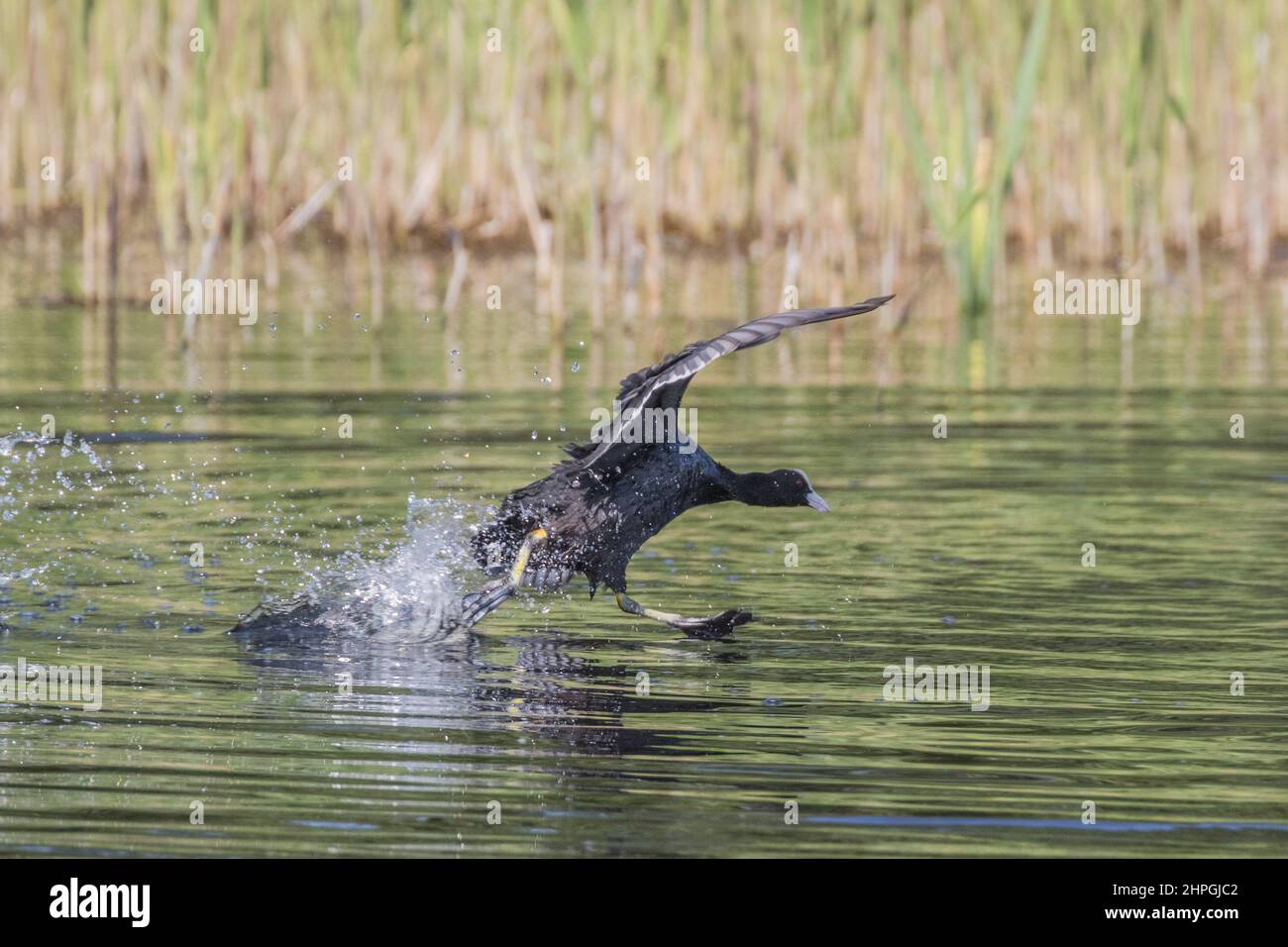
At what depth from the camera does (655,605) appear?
729 cm

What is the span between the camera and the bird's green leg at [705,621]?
6562 millimetres

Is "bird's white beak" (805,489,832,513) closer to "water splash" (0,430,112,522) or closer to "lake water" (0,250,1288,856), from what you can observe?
"lake water" (0,250,1288,856)

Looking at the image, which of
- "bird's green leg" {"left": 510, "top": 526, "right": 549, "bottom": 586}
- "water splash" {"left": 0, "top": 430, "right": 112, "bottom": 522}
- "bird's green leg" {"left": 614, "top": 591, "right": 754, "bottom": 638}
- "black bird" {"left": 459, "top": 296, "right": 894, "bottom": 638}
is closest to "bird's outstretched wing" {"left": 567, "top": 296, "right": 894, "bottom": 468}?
"black bird" {"left": 459, "top": 296, "right": 894, "bottom": 638}

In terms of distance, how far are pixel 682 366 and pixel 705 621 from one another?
2.88 ft

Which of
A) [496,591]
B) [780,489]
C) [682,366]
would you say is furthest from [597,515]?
[780,489]

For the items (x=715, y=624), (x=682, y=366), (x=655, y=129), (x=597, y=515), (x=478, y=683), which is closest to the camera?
(x=478, y=683)

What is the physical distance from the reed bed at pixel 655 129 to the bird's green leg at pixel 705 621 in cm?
545

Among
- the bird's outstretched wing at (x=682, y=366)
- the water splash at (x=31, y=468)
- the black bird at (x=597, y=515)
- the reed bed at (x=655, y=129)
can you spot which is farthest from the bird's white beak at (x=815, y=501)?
the reed bed at (x=655, y=129)

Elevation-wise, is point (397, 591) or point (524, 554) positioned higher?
point (524, 554)

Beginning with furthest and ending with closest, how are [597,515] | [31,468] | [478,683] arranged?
[31,468]
[597,515]
[478,683]

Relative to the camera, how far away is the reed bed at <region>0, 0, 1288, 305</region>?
1267cm

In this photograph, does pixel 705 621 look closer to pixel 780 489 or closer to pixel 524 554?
pixel 524 554

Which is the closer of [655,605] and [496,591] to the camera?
[496,591]

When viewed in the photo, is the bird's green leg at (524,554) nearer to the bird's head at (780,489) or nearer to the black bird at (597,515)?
the black bird at (597,515)
